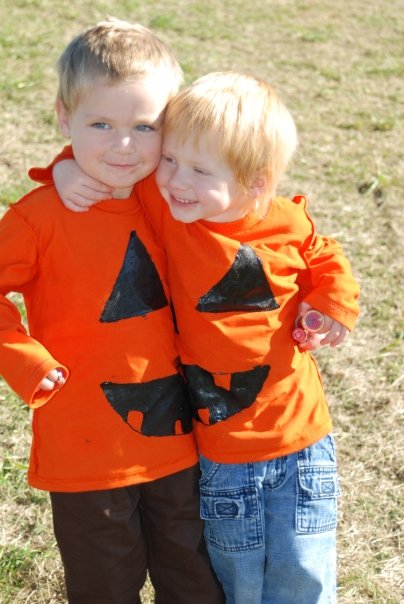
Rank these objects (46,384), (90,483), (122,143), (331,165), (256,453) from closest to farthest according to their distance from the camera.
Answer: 1. (46,384)
2. (122,143)
3. (90,483)
4. (256,453)
5. (331,165)

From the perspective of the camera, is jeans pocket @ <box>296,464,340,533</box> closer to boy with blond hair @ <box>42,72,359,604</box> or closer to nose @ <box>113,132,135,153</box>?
boy with blond hair @ <box>42,72,359,604</box>

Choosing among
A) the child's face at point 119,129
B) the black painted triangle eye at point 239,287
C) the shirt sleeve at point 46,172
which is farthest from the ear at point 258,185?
the shirt sleeve at point 46,172

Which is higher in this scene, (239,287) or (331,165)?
(239,287)

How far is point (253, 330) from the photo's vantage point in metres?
2.60

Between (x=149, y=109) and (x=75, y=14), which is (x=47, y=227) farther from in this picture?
(x=75, y=14)

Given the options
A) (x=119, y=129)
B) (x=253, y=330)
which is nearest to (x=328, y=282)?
(x=253, y=330)

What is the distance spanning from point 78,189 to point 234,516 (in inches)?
42.6

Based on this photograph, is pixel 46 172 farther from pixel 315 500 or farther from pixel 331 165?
pixel 331 165

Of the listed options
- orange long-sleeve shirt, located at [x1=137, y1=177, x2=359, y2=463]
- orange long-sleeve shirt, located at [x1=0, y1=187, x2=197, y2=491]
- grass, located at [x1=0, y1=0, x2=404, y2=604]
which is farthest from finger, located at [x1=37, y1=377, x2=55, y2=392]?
grass, located at [x1=0, y1=0, x2=404, y2=604]

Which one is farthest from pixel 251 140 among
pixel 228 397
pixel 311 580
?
pixel 311 580

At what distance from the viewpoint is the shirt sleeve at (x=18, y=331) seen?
7.52 feet

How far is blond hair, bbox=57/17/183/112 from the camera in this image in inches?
93.2

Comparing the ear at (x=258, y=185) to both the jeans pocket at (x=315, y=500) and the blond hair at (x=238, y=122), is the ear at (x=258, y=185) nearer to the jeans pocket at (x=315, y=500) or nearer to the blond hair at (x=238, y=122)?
the blond hair at (x=238, y=122)

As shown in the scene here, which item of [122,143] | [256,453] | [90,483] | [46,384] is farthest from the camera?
[256,453]
